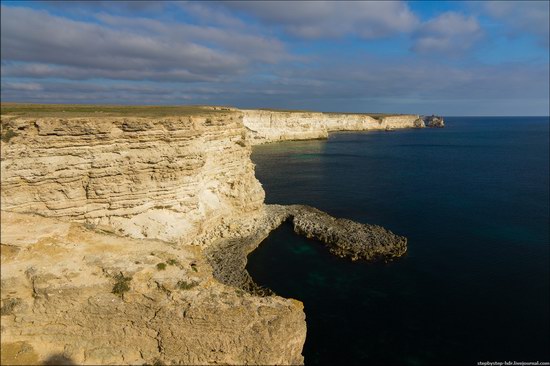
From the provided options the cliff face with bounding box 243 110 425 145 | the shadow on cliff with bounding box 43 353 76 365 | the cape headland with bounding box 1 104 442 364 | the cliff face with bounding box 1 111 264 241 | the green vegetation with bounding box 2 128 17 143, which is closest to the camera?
the shadow on cliff with bounding box 43 353 76 365

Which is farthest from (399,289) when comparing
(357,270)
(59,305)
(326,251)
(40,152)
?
(40,152)

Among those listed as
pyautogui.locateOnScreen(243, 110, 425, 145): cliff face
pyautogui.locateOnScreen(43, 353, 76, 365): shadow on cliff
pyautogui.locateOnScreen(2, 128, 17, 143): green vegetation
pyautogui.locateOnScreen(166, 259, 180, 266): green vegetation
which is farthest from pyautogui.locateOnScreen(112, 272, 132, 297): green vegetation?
pyautogui.locateOnScreen(243, 110, 425, 145): cliff face

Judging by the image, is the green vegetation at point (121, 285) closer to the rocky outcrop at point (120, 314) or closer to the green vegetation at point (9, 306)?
the rocky outcrop at point (120, 314)

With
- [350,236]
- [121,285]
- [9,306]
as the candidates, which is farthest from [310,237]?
[9,306]

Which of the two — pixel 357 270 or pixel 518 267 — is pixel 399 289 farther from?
pixel 518 267

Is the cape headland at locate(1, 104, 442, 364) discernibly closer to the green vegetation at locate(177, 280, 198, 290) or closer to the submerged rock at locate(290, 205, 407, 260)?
the green vegetation at locate(177, 280, 198, 290)

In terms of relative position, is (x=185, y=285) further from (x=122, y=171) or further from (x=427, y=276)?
(x=427, y=276)

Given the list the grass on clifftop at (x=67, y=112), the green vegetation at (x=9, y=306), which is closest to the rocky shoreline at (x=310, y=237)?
the grass on clifftop at (x=67, y=112)
